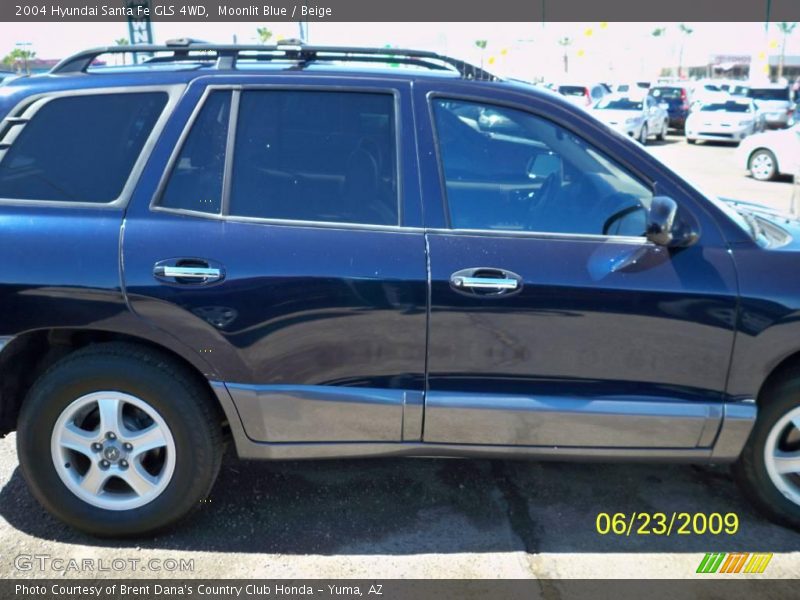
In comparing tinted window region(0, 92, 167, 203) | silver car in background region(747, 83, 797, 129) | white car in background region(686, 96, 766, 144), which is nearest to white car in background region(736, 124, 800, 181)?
white car in background region(686, 96, 766, 144)

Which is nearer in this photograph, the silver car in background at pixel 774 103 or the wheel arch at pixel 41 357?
the wheel arch at pixel 41 357

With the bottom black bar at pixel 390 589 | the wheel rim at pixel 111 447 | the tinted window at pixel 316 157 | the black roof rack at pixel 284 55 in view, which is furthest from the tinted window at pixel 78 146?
the bottom black bar at pixel 390 589

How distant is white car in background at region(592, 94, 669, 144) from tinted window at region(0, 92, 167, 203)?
1951cm

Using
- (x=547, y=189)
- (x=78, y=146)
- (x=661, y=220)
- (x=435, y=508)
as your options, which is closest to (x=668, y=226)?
(x=661, y=220)

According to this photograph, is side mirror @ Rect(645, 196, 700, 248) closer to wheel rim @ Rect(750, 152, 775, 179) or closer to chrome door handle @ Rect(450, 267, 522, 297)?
chrome door handle @ Rect(450, 267, 522, 297)

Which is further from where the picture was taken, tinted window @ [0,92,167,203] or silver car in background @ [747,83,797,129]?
silver car in background @ [747,83,797,129]

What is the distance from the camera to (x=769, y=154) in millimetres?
14641

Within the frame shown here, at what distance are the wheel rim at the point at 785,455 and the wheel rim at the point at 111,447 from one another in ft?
8.23

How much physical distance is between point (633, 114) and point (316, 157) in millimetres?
21056

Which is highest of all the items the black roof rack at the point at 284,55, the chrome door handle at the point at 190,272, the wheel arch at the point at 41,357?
the black roof rack at the point at 284,55

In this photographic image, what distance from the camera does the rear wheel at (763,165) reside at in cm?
1466

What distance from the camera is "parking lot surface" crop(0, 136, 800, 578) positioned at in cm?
285

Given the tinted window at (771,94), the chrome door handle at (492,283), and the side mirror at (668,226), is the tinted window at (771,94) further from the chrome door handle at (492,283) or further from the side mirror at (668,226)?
the chrome door handle at (492,283)
